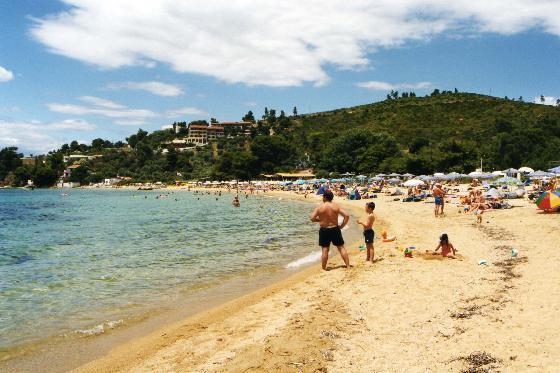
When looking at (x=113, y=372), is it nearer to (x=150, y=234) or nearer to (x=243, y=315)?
(x=243, y=315)

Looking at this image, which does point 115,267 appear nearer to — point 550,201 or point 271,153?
point 550,201

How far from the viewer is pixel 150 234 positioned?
65.3 ft

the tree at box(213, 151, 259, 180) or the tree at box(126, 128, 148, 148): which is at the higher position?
the tree at box(126, 128, 148, 148)

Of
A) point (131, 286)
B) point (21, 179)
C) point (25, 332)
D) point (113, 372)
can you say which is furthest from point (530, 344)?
point (21, 179)

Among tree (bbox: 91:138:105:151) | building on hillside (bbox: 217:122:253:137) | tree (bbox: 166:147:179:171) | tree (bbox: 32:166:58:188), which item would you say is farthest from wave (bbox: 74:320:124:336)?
tree (bbox: 91:138:105:151)

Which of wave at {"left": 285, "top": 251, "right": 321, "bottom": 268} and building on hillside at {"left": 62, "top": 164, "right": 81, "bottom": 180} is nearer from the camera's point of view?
wave at {"left": 285, "top": 251, "right": 321, "bottom": 268}

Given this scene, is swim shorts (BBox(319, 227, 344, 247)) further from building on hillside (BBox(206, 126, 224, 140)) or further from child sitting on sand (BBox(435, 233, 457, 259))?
building on hillside (BBox(206, 126, 224, 140))

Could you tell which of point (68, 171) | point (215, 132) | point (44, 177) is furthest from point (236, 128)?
point (44, 177)

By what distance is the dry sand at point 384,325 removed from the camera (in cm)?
436

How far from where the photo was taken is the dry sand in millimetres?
4359

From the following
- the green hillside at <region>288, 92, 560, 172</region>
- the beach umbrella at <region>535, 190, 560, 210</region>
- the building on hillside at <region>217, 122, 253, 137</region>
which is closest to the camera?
the beach umbrella at <region>535, 190, 560, 210</region>

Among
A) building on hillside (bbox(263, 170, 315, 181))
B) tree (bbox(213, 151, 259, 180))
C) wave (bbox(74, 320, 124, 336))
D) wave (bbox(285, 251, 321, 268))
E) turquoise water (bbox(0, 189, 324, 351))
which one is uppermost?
tree (bbox(213, 151, 259, 180))

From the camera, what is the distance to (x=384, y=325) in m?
5.49

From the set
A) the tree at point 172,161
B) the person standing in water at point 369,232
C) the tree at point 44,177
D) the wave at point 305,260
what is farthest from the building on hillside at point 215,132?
the person standing in water at point 369,232
